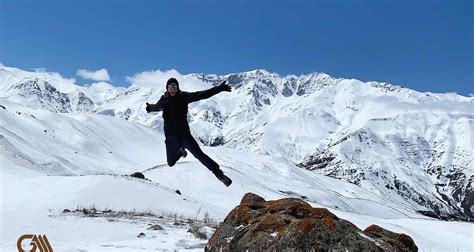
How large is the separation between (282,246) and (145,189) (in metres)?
22.1

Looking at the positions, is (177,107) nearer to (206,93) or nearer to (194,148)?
(206,93)

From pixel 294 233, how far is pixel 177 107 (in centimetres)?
400

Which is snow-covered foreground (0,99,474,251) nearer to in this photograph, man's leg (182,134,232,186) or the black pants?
man's leg (182,134,232,186)

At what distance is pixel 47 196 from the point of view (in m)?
26.2

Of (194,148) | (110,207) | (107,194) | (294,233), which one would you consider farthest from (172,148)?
(107,194)

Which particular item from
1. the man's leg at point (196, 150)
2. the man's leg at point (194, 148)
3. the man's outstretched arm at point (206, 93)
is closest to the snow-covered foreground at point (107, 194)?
the man's leg at point (196, 150)

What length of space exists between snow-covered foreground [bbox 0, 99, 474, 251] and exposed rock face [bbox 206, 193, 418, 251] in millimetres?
2078

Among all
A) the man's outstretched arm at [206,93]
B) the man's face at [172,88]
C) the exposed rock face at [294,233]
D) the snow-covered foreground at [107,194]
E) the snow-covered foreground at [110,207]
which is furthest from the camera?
the snow-covered foreground at [107,194]

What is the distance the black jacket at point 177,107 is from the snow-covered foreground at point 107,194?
2658mm

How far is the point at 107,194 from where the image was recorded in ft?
91.5

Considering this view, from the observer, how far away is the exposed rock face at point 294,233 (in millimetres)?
8594

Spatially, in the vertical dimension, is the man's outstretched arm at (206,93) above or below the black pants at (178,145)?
above

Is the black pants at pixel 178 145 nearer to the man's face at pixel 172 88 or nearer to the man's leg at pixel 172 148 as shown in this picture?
the man's leg at pixel 172 148

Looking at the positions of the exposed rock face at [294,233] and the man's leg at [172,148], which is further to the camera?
the man's leg at [172,148]
